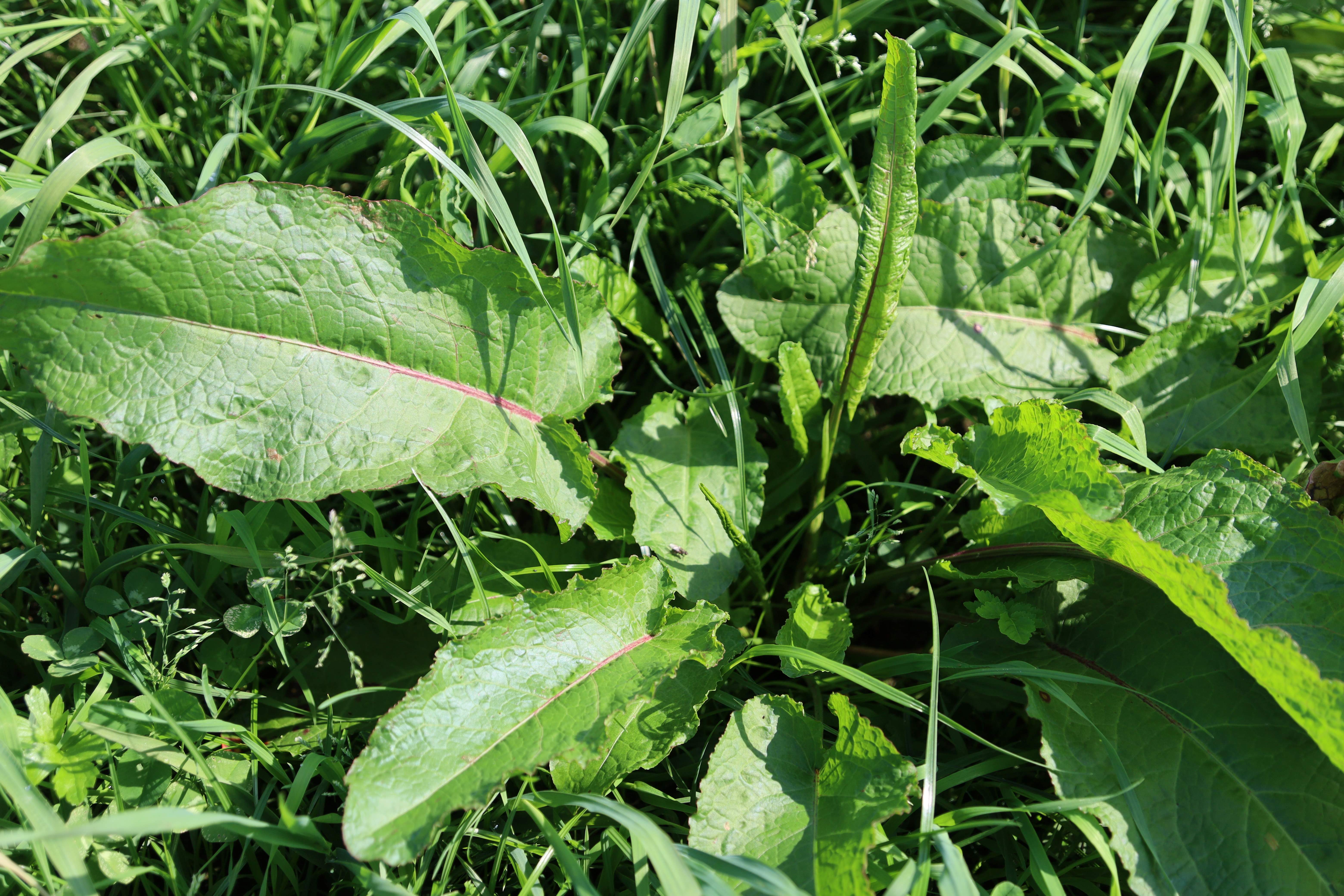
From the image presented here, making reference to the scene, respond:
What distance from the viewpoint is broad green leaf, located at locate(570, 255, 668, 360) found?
84.1 inches

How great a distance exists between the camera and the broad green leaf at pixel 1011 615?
1.77 m

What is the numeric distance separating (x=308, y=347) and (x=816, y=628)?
1.17m

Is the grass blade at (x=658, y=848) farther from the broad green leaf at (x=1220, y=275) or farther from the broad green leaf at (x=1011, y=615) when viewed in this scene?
the broad green leaf at (x=1220, y=275)

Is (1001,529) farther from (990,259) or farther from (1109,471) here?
(990,259)

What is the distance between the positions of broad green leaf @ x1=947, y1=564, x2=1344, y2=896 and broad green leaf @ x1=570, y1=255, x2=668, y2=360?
1060 mm

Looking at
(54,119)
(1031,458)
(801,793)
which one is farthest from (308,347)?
(1031,458)

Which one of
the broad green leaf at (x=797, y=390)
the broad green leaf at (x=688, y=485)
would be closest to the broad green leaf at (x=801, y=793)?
the broad green leaf at (x=688, y=485)

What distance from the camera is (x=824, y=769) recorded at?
1.69 m

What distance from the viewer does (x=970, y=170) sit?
2.27 metres

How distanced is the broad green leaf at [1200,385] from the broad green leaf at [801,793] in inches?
45.5

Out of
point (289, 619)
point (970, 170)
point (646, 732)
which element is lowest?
point (646, 732)

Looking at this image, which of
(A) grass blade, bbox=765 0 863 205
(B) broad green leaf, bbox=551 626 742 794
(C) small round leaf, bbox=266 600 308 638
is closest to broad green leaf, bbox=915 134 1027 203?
(A) grass blade, bbox=765 0 863 205

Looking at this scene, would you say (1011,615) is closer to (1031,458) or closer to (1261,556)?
(1031,458)

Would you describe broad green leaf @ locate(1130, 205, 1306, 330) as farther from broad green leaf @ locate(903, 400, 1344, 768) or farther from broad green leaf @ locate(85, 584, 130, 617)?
broad green leaf @ locate(85, 584, 130, 617)
